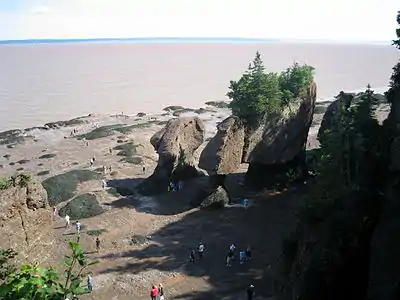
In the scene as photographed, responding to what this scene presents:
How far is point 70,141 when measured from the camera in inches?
2606

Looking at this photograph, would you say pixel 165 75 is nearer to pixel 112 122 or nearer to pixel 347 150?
pixel 112 122

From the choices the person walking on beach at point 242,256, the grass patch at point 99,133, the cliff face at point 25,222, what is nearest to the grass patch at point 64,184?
the grass patch at point 99,133

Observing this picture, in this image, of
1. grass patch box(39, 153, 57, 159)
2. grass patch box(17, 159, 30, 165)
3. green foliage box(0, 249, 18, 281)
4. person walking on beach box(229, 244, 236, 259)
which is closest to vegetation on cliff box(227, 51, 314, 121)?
person walking on beach box(229, 244, 236, 259)

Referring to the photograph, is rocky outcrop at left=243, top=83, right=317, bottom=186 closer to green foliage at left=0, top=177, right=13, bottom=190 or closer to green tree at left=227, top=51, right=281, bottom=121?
green tree at left=227, top=51, right=281, bottom=121

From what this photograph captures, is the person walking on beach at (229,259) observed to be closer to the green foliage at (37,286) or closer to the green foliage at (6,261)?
the green foliage at (6,261)

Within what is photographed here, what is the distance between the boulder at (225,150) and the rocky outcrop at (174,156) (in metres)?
4.40

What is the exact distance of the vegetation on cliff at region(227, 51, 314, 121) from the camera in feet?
129

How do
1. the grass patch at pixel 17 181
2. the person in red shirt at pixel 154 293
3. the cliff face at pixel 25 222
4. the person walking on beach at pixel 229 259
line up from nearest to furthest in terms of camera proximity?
the cliff face at pixel 25 222
the grass patch at pixel 17 181
the person in red shirt at pixel 154 293
the person walking on beach at pixel 229 259

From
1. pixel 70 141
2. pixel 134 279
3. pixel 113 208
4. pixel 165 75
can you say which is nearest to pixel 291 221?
pixel 134 279

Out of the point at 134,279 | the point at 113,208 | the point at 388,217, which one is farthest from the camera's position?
the point at 113,208

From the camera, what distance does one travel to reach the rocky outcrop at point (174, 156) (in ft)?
134

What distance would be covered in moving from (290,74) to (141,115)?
44.7 metres

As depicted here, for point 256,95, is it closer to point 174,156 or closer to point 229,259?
point 174,156

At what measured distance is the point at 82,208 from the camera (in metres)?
38.6
